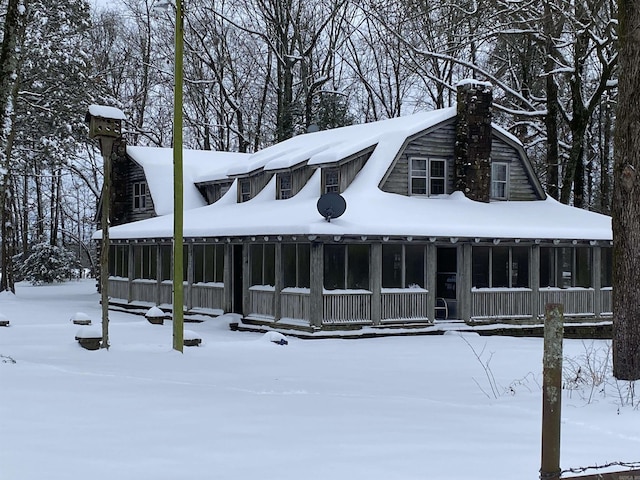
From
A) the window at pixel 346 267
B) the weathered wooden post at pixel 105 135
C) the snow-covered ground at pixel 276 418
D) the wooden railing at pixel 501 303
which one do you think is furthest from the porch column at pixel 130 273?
the weathered wooden post at pixel 105 135

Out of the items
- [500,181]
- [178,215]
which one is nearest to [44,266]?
[500,181]

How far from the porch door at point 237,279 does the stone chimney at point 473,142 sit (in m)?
7.41

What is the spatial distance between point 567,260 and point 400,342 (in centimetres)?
815

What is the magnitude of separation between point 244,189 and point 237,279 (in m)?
5.58

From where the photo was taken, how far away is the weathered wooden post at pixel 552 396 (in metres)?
5.22

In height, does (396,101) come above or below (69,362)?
above

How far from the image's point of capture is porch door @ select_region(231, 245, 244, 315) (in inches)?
1035

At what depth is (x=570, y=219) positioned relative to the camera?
2678 centimetres

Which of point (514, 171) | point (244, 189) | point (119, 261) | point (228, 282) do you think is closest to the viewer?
point (228, 282)

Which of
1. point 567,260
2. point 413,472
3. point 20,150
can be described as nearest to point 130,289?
point 20,150

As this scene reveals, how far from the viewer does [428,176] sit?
26.2 meters

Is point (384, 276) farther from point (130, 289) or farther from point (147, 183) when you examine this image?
point (147, 183)

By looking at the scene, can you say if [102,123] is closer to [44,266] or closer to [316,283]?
[316,283]

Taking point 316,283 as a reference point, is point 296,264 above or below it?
above
